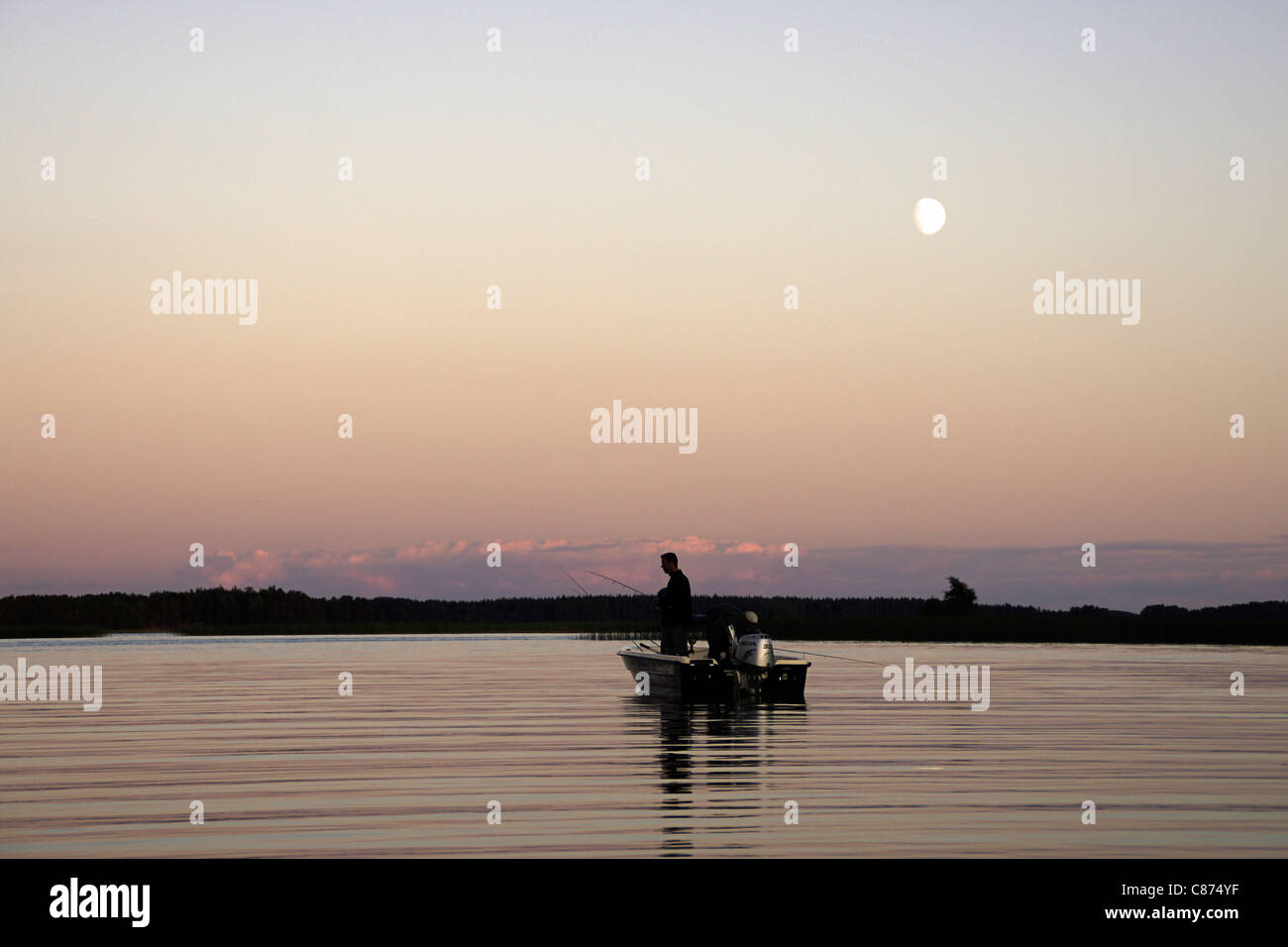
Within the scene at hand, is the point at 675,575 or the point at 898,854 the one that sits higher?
the point at 675,575

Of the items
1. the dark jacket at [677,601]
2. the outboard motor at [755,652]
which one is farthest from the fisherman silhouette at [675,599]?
the outboard motor at [755,652]

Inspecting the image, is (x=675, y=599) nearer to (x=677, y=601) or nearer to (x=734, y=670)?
(x=677, y=601)

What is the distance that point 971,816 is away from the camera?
13805 millimetres

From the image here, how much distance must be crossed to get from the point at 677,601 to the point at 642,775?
10.8 meters

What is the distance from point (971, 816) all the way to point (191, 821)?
7612mm

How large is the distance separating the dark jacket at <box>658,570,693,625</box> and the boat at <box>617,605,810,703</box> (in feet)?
1.03

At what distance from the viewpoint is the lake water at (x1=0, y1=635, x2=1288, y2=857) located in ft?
41.0

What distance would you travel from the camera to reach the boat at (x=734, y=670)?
27641mm

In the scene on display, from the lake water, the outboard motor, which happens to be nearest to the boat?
the outboard motor

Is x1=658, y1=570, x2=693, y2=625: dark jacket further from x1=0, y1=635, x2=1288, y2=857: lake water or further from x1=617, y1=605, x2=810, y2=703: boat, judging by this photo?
x1=0, y1=635, x2=1288, y2=857: lake water
